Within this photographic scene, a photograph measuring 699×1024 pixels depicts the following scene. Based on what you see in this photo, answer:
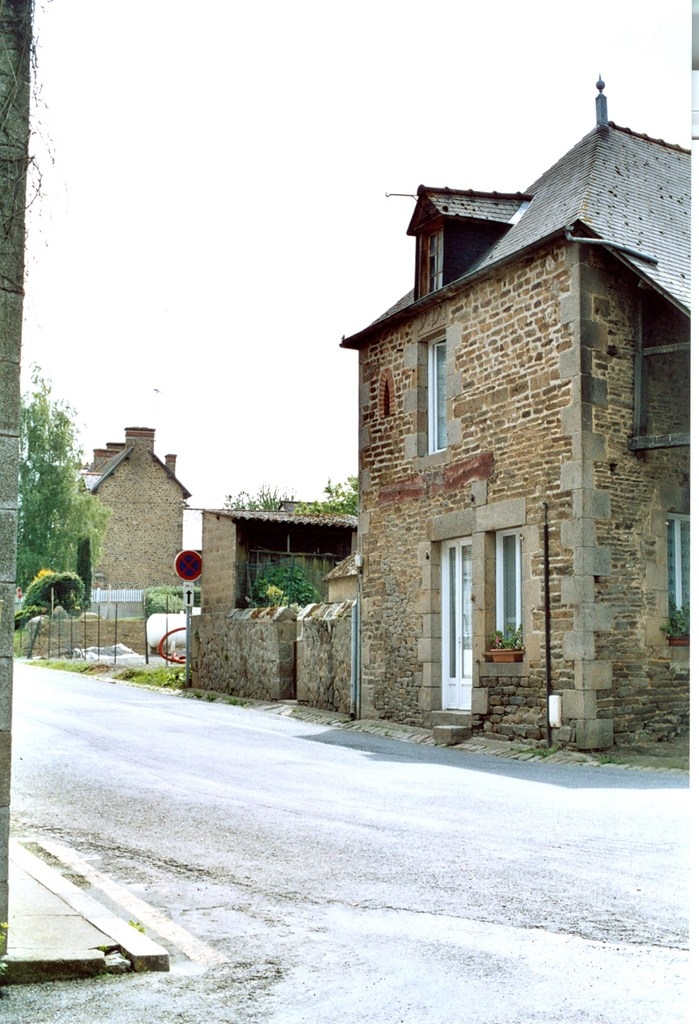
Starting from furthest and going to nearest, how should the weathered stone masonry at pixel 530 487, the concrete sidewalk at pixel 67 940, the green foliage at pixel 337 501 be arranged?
the weathered stone masonry at pixel 530 487 < the green foliage at pixel 337 501 < the concrete sidewalk at pixel 67 940

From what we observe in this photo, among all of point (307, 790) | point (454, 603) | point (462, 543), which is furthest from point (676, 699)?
point (462, 543)

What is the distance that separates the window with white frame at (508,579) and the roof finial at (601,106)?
424 cm

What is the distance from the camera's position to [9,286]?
9.15 feet

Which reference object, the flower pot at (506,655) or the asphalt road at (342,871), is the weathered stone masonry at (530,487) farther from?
the asphalt road at (342,871)

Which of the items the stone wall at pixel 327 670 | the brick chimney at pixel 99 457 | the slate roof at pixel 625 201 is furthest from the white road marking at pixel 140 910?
the stone wall at pixel 327 670

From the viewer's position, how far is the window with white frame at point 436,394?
21.7ft

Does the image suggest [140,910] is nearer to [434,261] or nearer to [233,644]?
[233,644]

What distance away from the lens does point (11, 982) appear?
261 cm

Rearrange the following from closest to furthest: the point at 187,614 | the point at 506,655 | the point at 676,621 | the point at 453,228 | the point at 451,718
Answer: the point at 187,614 → the point at 676,621 → the point at 453,228 → the point at 451,718 → the point at 506,655

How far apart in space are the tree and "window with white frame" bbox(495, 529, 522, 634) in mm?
4817

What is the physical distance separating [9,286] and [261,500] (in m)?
1.24

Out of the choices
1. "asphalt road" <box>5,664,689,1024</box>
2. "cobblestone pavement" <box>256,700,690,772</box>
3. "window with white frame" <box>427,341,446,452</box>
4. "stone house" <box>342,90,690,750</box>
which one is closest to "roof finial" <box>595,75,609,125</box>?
"stone house" <box>342,90,690,750</box>

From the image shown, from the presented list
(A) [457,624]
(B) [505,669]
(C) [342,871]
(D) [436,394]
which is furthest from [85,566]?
(A) [457,624]

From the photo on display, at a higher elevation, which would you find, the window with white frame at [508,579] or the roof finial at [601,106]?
the roof finial at [601,106]
